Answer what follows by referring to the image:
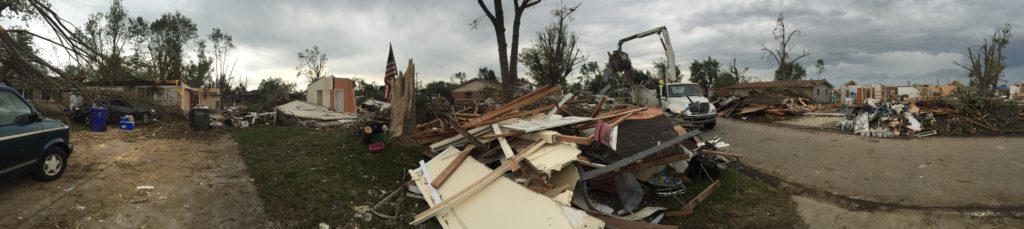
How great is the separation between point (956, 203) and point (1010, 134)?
8511 millimetres

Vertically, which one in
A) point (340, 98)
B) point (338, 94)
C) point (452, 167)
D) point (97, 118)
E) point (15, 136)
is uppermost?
point (338, 94)

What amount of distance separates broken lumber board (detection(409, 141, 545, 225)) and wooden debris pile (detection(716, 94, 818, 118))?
15111mm

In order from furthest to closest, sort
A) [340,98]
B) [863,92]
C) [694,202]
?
[863,92] < [340,98] < [694,202]

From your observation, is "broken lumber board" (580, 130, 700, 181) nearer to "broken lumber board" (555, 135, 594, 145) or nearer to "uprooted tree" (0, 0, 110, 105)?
"broken lumber board" (555, 135, 594, 145)

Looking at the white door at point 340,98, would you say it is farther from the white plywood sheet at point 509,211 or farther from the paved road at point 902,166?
the white plywood sheet at point 509,211

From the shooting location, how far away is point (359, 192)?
6.44m

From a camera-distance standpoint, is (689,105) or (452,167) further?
(689,105)

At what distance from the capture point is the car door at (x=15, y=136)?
4.97 meters

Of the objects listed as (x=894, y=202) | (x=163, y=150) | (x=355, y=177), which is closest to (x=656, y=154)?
(x=894, y=202)

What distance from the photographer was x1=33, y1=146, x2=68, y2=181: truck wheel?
5620 millimetres

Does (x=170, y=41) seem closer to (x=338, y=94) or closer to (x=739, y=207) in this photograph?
(x=338, y=94)

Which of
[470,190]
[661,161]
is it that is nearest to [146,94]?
[470,190]

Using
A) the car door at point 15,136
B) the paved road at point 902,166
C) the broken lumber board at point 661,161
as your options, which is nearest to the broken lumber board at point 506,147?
the broken lumber board at point 661,161

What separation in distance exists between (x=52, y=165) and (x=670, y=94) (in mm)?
14381
